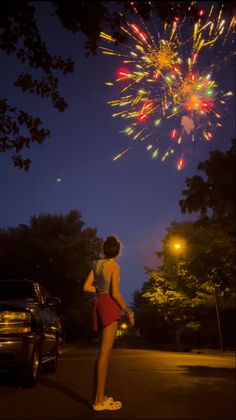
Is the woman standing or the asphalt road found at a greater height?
the woman standing

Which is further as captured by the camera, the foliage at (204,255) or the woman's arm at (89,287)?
the foliage at (204,255)

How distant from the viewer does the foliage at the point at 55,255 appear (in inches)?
1423

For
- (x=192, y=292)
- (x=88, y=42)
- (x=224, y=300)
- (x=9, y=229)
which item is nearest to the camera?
(x=88, y=42)

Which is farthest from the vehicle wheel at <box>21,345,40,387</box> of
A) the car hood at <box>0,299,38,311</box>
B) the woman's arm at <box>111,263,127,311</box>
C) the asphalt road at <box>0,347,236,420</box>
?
the woman's arm at <box>111,263,127,311</box>

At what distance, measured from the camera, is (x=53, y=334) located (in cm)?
1088

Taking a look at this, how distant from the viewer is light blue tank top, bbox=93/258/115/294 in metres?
5.79

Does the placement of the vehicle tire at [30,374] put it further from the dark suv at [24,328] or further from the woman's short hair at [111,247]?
the woman's short hair at [111,247]

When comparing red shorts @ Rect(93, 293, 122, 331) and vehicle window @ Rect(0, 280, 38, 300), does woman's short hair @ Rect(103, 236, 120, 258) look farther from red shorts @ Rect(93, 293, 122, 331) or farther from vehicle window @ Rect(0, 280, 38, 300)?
vehicle window @ Rect(0, 280, 38, 300)

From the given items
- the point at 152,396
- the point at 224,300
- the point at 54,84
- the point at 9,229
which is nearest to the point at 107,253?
the point at 54,84

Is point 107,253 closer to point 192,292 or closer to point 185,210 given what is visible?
point 185,210

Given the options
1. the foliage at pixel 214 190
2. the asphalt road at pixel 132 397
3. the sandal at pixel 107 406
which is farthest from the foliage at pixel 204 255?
the sandal at pixel 107 406

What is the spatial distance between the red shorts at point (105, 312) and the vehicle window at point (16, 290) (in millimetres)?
4286

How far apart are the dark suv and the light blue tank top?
3147mm

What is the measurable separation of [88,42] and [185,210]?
5521 millimetres
